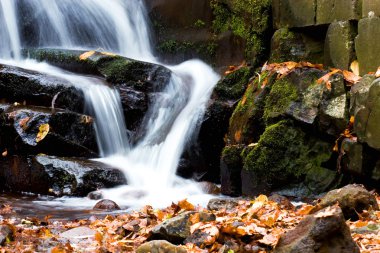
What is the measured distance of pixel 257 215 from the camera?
441 cm

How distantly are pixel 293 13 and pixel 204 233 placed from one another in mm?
5787

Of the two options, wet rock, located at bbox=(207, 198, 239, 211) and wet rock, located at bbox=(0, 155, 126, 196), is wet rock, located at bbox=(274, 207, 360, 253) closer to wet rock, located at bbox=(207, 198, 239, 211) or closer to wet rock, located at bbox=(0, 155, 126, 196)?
wet rock, located at bbox=(207, 198, 239, 211)

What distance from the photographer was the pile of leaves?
11.9ft

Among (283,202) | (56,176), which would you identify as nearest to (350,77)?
(283,202)

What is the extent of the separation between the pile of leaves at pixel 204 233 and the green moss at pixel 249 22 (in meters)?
5.06

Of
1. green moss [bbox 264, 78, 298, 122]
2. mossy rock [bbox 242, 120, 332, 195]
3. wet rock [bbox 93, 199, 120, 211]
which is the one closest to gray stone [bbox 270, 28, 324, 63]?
green moss [bbox 264, 78, 298, 122]

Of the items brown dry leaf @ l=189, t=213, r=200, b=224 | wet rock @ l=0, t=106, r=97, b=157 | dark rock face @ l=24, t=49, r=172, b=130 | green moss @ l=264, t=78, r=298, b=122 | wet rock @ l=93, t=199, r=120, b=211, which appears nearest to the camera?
brown dry leaf @ l=189, t=213, r=200, b=224

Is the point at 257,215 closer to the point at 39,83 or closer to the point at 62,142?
the point at 62,142

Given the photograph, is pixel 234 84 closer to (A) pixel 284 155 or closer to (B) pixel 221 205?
(A) pixel 284 155

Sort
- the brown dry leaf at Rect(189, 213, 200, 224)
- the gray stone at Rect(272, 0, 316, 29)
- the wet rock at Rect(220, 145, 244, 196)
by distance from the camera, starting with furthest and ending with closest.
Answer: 1. the gray stone at Rect(272, 0, 316, 29)
2. the wet rock at Rect(220, 145, 244, 196)
3. the brown dry leaf at Rect(189, 213, 200, 224)

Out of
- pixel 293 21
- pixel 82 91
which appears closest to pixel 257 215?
pixel 293 21

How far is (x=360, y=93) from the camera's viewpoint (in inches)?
239

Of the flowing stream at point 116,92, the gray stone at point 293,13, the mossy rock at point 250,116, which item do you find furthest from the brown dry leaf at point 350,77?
the flowing stream at point 116,92

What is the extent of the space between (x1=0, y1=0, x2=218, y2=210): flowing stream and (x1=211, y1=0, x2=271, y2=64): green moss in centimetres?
106
